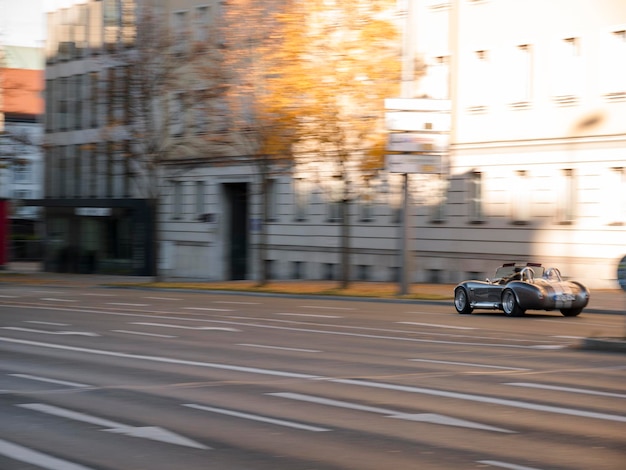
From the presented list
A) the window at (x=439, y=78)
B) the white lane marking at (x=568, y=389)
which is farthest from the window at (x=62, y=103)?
the white lane marking at (x=568, y=389)

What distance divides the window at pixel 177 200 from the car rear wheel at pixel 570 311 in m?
33.0

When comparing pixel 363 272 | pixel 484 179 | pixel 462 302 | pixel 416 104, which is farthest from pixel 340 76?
pixel 363 272

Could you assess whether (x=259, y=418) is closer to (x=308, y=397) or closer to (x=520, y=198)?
(x=308, y=397)

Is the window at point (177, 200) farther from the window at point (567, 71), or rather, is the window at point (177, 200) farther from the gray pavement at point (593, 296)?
the window at point (567, 71)

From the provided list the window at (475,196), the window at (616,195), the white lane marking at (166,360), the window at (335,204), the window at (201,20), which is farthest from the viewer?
the window at (201,20)

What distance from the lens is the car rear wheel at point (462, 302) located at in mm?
25766

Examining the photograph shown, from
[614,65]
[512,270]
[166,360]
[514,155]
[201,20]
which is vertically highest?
[201,20]

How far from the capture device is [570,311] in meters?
24.8

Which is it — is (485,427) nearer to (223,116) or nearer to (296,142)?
(296,142)

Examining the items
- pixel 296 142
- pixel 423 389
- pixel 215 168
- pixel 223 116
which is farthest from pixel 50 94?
pixel 423 389

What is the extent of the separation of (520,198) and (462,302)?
45.3 ft

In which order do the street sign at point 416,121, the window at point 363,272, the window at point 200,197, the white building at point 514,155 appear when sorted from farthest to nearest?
the window at point 200,197, the window at point 363,272, the white building at point 514,155, the street sign at point 416,121

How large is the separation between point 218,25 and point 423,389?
32.0 metres

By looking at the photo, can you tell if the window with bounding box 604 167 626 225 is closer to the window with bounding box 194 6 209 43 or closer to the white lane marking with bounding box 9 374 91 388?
A: the window with bounding box 194 6 209 43
